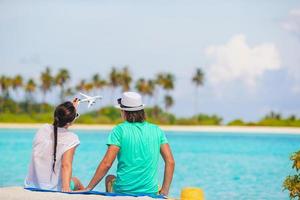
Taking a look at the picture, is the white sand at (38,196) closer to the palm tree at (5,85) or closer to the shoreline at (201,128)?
the shoreline at (201,128)

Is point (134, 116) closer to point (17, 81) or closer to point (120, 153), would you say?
point (120, 153)

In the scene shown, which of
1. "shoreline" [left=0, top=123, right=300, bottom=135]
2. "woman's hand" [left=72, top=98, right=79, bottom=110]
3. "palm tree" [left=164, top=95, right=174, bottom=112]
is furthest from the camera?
"palm tree" [left=164, top=95, right=174, bottom=112]

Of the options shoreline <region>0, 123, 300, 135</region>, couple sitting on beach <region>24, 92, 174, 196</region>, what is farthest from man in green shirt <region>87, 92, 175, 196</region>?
shoreline <region>0, 123, 300, 135</region>

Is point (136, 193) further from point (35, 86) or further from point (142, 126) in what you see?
point (35, 86)

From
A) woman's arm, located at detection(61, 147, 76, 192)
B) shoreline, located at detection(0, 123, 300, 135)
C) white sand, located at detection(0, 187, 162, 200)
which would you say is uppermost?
woman's arm, located at detection(61, 147, 76, 192)

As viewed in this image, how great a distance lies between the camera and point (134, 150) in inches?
236

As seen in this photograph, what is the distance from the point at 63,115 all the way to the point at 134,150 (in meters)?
0.65

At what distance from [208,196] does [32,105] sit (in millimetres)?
56954

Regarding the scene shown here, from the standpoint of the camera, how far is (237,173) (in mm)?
19219

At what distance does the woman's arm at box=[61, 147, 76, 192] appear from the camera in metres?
6.16

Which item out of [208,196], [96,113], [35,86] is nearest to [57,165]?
[208,196]

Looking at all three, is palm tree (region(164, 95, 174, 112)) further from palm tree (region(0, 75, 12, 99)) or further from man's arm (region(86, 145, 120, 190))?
man's arm (region(86, 145, 120, 190))

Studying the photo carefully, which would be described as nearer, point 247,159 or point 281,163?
point 281,163

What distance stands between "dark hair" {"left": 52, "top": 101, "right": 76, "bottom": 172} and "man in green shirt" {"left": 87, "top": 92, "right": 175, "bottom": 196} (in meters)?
0.38
